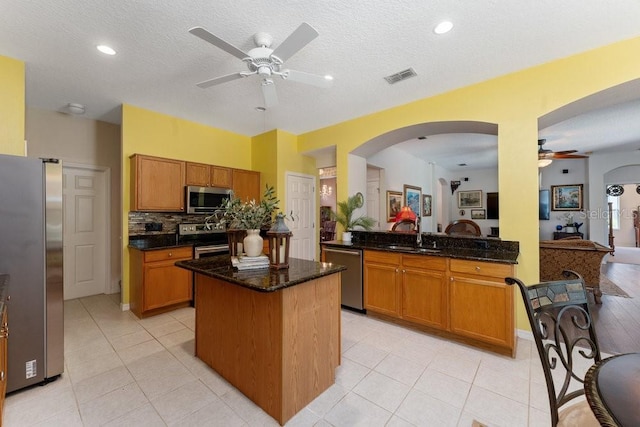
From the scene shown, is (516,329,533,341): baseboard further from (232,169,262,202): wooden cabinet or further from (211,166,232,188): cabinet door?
(211,166,232,188): cabinet door

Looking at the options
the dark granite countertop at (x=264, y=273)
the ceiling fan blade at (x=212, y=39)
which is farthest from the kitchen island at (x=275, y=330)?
the ceiling fan blade at (x=212, y=39)

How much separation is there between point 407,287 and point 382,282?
32cm

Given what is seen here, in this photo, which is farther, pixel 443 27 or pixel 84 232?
pixel 84 232

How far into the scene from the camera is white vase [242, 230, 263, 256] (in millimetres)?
2004

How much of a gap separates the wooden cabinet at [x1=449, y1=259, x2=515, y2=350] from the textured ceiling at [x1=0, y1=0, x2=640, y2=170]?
2.00m

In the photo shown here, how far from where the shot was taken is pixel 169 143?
409cm

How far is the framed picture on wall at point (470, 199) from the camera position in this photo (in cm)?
879

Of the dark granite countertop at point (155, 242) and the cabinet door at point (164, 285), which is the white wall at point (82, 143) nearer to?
the dark granite countertop at point (155, 242)

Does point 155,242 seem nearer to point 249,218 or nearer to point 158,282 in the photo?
point 158,282

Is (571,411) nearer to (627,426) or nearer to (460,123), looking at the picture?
(627,426)

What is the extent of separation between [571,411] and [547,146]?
643 cm

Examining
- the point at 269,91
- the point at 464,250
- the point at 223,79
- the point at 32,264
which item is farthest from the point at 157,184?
the point at 464,250

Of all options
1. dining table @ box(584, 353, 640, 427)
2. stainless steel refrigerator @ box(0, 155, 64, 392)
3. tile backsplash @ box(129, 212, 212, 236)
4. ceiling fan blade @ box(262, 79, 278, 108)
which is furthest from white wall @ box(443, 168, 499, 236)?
stainless steel refrigerator @ box(0, 155, 64, 392)

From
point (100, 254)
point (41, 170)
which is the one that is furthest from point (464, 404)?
point (100, 254)
